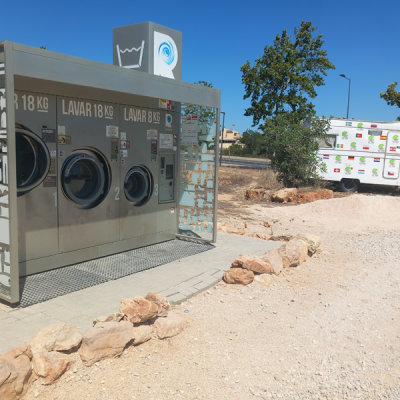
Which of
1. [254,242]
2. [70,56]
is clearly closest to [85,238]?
[70,56]

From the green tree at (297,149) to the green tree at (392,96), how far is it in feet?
27.7

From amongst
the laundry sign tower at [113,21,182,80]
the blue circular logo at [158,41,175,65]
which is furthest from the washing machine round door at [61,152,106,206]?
the blue circular logo at [158,41,175,65]

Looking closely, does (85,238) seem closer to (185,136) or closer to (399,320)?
(185,136)

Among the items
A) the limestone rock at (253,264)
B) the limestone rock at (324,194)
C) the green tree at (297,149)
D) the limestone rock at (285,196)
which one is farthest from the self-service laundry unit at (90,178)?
the green tree at (297,149)

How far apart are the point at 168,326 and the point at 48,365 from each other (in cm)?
124

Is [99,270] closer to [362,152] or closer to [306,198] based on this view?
[306,198]

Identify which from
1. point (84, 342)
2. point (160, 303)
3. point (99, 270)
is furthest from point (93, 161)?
point (84, 342)

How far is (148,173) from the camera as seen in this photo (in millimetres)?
7203

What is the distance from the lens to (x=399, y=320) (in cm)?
483

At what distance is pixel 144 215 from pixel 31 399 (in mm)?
4280

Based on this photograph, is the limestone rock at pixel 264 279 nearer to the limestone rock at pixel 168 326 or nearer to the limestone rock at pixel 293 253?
the limestone rock at pixel 293 253

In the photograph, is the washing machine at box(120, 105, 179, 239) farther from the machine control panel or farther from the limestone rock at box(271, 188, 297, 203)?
the limestone rock at box(271, 188, 297, 203)

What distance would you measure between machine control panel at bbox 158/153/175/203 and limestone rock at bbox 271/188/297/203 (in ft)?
24.0

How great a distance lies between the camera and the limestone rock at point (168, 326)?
13.4 feet
